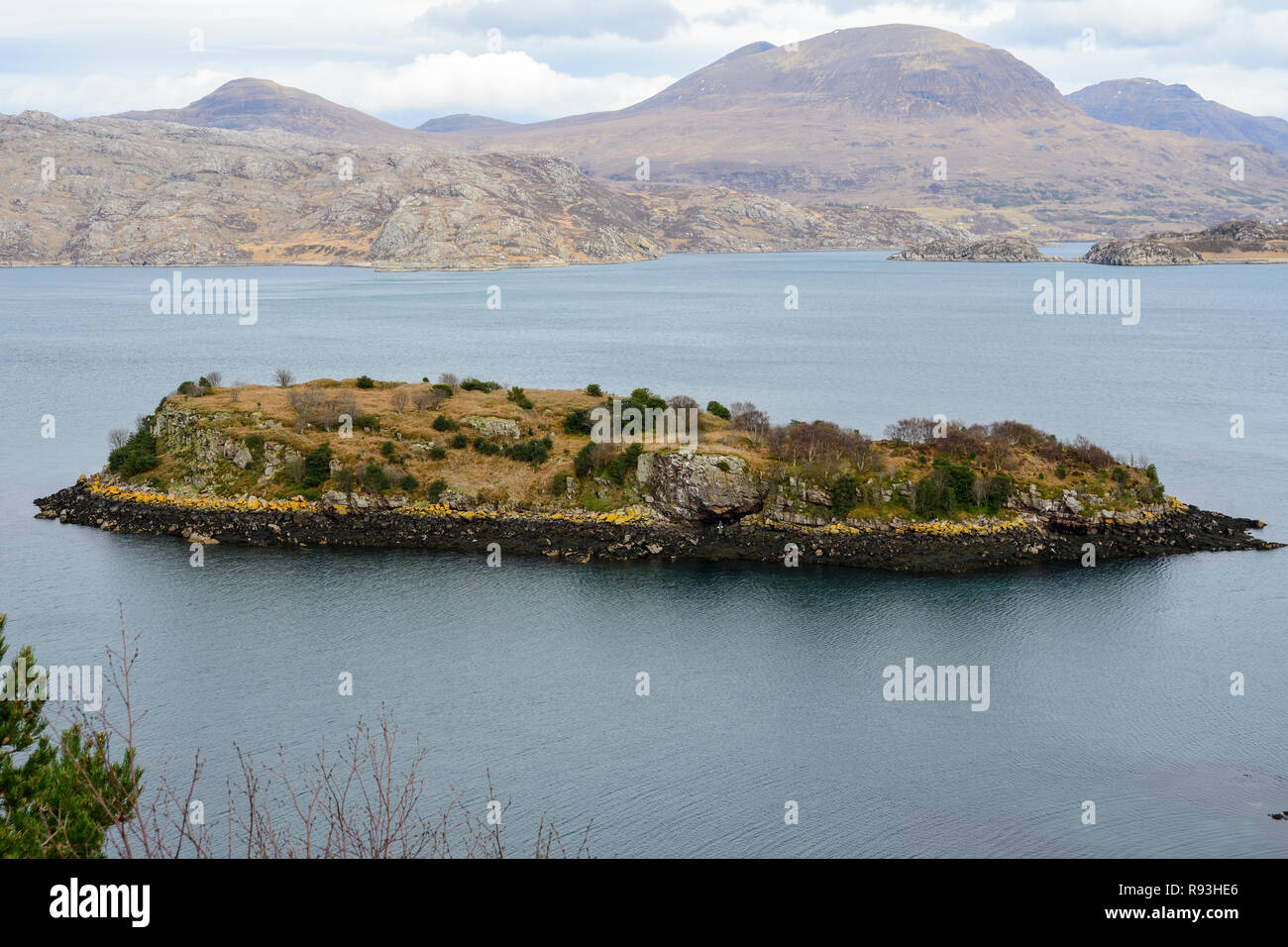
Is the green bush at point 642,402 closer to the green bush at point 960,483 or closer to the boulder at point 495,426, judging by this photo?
the boulder at point 495,426

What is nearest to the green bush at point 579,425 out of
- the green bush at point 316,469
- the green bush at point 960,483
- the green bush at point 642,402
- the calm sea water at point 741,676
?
the green bush at point 642,402

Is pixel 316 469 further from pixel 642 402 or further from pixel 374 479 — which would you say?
pixel 642 402

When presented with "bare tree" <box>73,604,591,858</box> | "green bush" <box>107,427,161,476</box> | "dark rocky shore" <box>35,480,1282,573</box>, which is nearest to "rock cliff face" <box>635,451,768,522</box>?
"dark rocky shore" <box>35,480,1282,573</box>

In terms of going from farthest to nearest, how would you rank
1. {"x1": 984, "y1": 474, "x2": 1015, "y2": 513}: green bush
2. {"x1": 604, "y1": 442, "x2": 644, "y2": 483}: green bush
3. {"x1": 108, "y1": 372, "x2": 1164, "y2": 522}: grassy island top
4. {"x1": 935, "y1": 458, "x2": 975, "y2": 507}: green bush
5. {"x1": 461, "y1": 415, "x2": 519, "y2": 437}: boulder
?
{"x1": 461, "y1": 415, "x2": 519, "y2": 437}: boulder → {"x1": 604, "y1": 442, "x2": 644, "y2": 483}: green bush → {"x1": 108, "y1": 372, "x2": 1164, "y2": 522}: grassy island top → {"x1": 935, "y1": 458, "x2": 975, "y2": 507}: green bush → {"x1": 984, "y1": 474, "x2": 1015, "y2": 513}: green bush

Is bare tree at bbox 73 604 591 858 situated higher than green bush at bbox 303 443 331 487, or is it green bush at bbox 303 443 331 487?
green bush at bbox 303 443 331 487

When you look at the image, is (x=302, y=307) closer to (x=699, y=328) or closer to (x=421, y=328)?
(x=421, y=328)

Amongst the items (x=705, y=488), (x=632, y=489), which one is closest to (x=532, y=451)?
(x=632, y=489)

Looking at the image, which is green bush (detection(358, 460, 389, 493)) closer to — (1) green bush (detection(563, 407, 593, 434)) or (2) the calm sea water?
(2) the calm sea water
